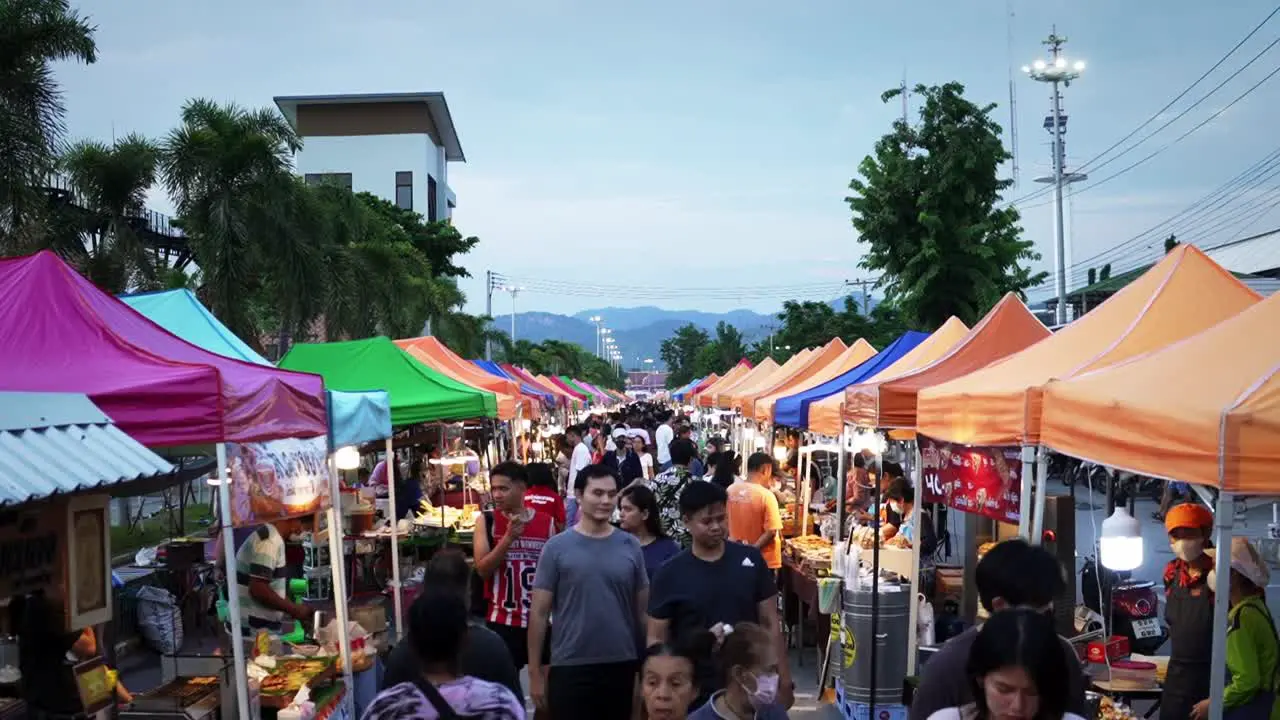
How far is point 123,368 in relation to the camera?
21.1 ft

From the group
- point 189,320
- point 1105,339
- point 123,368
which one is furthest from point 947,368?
point 123,368

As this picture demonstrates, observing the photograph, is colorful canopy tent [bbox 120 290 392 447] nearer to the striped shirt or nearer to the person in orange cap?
the striped shirt

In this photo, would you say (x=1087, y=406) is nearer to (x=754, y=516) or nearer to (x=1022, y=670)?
(x=1022, y=670)

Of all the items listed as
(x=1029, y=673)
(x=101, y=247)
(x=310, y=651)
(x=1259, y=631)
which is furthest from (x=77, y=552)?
(x=101, y=247)

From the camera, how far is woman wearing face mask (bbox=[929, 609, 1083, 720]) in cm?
306

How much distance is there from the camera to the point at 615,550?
587 cm

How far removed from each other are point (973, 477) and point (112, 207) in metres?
20.4

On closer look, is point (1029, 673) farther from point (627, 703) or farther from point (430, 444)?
point (430, 444)

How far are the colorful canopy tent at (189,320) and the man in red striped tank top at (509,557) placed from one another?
112 inches

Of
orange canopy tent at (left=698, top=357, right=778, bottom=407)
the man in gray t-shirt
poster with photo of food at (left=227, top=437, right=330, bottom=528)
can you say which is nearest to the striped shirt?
poster with photo of food at (left=227, top=437, right=330, bottom=528)

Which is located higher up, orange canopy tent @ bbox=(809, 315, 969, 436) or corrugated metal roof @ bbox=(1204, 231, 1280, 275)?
corrugated metal roof @ bbox=(1204, 231, 1280, 275)

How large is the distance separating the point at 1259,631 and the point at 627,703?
10.2ft

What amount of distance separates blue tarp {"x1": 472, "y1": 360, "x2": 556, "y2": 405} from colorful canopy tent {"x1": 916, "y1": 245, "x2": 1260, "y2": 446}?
15799 millimetres

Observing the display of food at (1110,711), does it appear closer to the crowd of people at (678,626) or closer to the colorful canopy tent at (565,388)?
the crowd of people at (678,626)
